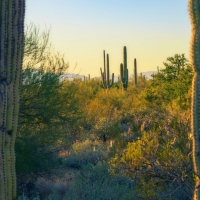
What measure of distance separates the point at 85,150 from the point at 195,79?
12.1 m

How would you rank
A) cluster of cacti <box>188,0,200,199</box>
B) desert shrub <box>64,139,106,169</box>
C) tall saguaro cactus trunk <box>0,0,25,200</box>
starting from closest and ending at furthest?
cluster of cacti <box>188,0,200,199</box> → tall saguaro cactus trunk <box>0,0,25,200</box> → desert shrub <box>64,139,106,169</box>

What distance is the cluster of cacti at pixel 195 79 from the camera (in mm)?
4242

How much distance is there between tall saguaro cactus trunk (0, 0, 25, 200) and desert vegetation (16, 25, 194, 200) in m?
2.69

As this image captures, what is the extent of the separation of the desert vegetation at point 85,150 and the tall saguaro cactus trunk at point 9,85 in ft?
8.84

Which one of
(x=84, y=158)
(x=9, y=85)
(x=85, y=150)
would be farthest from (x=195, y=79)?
(x=85, y=150)

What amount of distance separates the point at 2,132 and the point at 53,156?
7908 millimetres

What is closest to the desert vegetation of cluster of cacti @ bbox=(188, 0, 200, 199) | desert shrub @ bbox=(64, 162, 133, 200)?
desert shrub @ bbox=(64, 162, 133, 200)

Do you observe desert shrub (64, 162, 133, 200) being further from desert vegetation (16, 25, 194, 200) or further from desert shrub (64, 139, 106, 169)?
desert shrub (64, 139, 106, 169)

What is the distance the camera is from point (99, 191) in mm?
9328

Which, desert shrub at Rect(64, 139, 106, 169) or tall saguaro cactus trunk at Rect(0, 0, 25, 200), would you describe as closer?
tall saguaro cactus trunk at Rect(0, 0, 25, 200)

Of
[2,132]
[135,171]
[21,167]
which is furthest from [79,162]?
[2,132]

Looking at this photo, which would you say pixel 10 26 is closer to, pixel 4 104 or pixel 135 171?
pixel 4 104

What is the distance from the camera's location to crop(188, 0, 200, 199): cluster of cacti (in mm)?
4242

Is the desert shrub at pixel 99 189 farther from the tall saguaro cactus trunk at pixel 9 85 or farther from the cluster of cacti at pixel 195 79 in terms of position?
the cluster of cacti at pixel 195 79
